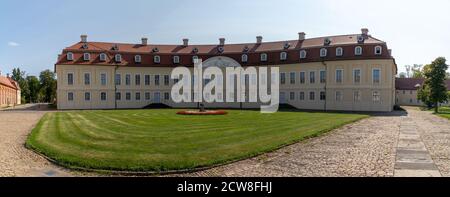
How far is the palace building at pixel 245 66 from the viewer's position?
126ft

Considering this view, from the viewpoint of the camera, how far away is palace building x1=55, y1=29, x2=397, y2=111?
126ft

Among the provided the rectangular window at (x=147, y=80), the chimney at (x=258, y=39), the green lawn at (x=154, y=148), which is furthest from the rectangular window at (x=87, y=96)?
the green lawn at (x=154, y=148)

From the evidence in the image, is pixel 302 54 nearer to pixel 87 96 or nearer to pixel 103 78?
pixel 103 78

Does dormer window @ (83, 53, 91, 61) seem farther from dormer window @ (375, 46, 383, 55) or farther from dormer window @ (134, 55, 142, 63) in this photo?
dormer window @ (375, 46, 383, 55)

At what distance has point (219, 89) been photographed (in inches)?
1873

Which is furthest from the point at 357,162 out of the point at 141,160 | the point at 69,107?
the point at 69,107

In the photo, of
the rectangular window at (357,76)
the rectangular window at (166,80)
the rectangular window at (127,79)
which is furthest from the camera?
the rectangular window at (166,80)

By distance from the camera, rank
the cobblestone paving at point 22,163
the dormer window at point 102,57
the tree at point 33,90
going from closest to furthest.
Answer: the cobblestone paving at point 22,163, the dormer window at point 102,57, the tree at point 33,90

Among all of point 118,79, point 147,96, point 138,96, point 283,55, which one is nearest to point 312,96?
point 283,55

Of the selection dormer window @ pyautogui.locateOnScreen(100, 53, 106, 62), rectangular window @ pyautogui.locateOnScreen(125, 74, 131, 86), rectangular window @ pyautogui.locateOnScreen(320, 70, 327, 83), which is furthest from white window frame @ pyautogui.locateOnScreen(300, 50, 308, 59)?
dormer window @ pyautogui.locateOnScreen(100, 53, 106, 62)

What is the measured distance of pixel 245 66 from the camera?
4691 centimetres

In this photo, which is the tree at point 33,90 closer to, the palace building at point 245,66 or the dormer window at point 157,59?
the palace building at point 245,66
